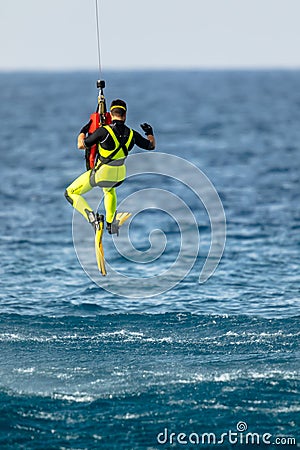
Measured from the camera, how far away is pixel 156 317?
40.8 metres

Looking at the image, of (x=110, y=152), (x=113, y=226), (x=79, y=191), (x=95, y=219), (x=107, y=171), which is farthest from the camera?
(x=113, y=226)

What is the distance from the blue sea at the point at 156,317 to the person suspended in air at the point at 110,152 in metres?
7.00

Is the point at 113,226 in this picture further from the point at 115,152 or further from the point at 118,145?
the point at 118,145

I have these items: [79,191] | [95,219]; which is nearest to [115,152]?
[79,191]

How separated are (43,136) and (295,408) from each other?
98.5 metres

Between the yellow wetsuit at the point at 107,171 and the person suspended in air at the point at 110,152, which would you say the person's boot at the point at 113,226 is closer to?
the person suspended in air at the point at 110,152

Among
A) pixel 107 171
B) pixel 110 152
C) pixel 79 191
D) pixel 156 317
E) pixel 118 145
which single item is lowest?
pixel 156 317

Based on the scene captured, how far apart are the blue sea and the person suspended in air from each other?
7000 mm

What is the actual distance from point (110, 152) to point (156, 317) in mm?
14320

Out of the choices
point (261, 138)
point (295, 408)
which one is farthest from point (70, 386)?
point (261, 138)

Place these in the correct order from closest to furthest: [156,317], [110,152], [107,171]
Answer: [110,152], [107,171], [156,317]

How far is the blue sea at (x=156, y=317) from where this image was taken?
3098 cm

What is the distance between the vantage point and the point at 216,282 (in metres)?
47.3

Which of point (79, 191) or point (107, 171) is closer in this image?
point (107, 171)
